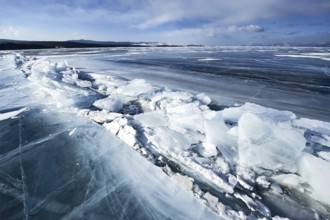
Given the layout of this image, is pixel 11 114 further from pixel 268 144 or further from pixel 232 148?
pixel 268 144

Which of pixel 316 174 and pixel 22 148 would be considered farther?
pixel 22 148

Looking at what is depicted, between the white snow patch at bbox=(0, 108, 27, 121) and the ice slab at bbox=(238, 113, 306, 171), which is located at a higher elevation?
→ the ice slab at bbox=(238, 113, 306, 171)

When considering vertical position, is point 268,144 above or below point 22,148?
above

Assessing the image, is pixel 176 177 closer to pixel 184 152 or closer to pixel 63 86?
pixel 184 152

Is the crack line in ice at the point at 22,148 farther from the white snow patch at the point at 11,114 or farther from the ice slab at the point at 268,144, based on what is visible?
the ice slab at the point at 268,144

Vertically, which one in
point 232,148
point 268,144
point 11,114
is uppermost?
point 268,144

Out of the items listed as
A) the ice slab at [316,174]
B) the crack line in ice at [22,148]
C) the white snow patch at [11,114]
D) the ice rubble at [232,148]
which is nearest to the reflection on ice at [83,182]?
the crack line in ice at [22,148]

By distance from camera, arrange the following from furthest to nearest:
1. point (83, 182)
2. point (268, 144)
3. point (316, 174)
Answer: point (268, 144)
point (83, 182)
point (316, 174)

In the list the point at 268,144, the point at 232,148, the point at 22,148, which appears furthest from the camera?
the point at 22,148

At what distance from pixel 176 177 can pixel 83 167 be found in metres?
0.96

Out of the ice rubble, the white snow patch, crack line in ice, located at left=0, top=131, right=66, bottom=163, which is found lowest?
the white snow patch

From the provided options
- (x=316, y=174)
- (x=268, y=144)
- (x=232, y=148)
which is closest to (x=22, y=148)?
(x=232, y=148)

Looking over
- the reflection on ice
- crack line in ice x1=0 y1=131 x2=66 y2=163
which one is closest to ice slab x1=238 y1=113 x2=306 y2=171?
the reflection on ice

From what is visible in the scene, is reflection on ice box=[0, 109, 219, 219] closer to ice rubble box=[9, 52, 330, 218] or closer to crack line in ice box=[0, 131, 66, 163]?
crack line in ice box=[0, 131, 66, 163]
